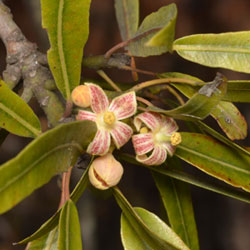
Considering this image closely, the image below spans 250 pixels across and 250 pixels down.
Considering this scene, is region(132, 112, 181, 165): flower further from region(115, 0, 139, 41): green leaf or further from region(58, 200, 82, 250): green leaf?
region(115, 0, 139, 41): green leaf

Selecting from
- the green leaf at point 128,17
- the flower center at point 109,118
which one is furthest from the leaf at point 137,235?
the green leaf at point 128,17

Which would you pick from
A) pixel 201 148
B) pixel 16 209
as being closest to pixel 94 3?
pixel 16 209

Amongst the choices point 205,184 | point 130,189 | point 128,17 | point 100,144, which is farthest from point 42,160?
point 130,189

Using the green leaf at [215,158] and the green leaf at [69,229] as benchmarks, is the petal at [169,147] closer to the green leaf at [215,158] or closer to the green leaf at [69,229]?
the green leaf at [215,158]

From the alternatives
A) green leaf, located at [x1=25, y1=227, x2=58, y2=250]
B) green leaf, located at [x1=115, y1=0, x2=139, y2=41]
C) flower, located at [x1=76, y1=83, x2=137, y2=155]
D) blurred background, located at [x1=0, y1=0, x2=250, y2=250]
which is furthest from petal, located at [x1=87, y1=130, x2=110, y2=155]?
blurred background, located at [x1=0, y1=0, x2=250, y2=250]

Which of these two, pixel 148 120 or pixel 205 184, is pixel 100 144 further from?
pixel 205 184

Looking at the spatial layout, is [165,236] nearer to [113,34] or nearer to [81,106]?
[81,106]
